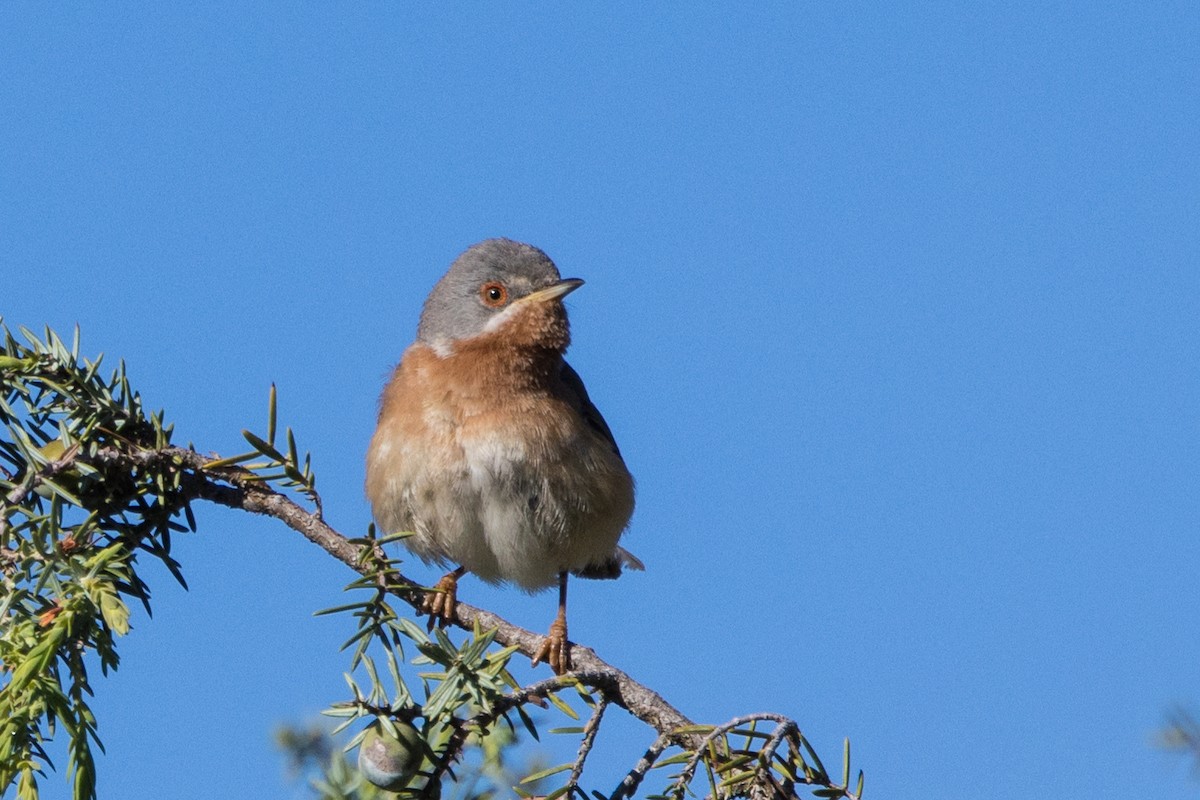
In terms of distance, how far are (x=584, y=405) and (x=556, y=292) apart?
0.61 m

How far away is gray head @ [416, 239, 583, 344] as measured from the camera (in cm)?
667

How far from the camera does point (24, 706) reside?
2.78m

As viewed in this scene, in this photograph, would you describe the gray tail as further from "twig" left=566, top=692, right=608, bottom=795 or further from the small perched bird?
"twig" left=566, top=692, right=608, bottom=795

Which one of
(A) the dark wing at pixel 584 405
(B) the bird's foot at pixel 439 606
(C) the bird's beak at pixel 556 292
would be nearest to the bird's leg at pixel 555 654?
(B) the bird's foot at pixel 439 606

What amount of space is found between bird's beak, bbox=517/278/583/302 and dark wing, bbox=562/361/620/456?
36 cm

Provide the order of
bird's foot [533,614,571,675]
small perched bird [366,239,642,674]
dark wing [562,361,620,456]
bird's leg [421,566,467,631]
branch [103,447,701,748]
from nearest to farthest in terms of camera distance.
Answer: branch [103,447,701,748] → bird's leg [421,566,467,631] → bird's foot [533,614,571,675] → small perched bird [366,239,642,674] → dark wing [562,361,620,456]

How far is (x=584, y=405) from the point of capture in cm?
661

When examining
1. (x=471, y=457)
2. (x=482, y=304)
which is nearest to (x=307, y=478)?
(x=471, y=457)

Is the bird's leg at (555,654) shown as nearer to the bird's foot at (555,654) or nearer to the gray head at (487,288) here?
the bird's foot at (555,654)

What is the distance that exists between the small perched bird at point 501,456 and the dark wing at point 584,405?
0.01 m

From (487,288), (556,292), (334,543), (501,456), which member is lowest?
(334,543)

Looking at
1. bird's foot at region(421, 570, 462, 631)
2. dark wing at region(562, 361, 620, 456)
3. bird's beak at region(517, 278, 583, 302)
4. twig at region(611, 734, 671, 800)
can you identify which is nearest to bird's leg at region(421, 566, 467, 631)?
bird's foot at region(421, 570, 462, 631)

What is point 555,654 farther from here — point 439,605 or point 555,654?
point 439,605

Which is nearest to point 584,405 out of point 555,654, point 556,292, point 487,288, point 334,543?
point 556,292
